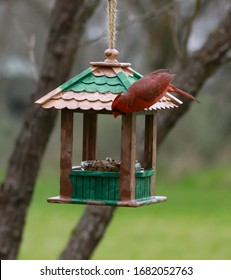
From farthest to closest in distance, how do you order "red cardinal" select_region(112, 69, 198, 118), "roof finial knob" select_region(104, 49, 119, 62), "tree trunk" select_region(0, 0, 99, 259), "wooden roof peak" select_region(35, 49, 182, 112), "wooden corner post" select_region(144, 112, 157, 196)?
"tree trunk" select_region(0, 0, 99, 259), "wooden corner post" select_region(144, 112, 157, 196), "roof finial knob" select_region(104, 49, 119, 62), "wooden roof peak" select_region(35, 49, 182, 112), "red cardinal" select_region(112, 69, 198, 118)

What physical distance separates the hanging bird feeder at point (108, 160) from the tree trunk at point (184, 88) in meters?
1.36

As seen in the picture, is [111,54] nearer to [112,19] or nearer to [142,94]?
[112,19]

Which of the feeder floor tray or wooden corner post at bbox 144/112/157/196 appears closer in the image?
the feeder floor tray

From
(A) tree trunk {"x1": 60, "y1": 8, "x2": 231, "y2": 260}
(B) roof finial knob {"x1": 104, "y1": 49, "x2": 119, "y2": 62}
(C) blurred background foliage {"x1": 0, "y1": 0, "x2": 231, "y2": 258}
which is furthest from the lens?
(C) blurred background foliage {"x1": 0, "y1": 0, "x2": 231, "y2": 258}

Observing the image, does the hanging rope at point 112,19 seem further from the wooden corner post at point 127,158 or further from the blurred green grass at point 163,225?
the blurred green grass at point 163,225

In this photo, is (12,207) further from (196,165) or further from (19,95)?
(19,95)

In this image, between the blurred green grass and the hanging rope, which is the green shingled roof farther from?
the blurred green grass

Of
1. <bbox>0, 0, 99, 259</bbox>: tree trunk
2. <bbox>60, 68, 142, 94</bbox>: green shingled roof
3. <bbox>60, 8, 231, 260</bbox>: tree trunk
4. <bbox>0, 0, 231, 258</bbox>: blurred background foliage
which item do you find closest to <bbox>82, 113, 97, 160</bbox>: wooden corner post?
<bbox>60, 68, 142, 94</bbox>: green shingled roof

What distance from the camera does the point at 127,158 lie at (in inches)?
137

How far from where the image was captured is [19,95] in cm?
1788

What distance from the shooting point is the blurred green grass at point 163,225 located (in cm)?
1042

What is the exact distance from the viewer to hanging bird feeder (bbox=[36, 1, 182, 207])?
3.45m

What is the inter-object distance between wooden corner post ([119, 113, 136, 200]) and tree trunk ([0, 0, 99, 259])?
146cm

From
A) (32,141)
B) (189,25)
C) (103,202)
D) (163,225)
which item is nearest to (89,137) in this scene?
(103,202)
